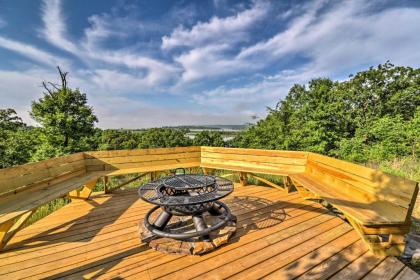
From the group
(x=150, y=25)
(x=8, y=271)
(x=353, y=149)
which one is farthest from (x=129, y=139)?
(x=8, y=271)

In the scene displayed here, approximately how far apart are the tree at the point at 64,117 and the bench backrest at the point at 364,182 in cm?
1109

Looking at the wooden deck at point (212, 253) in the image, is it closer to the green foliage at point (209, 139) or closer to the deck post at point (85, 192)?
the deck post at point (85, 192)

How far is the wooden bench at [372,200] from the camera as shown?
6.84 feet

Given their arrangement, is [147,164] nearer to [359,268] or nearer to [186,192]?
[186,192]

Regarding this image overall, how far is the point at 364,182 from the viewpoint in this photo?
2.68 m

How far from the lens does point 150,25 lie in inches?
273

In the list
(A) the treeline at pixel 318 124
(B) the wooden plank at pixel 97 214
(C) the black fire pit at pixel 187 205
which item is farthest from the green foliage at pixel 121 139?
(C) the black fire pit at pixel 187 205

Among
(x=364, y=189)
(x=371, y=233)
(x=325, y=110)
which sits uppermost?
(x=325, y=110)

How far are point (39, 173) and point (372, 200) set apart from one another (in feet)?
16.2

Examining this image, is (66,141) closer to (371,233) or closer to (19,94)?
(19,94)

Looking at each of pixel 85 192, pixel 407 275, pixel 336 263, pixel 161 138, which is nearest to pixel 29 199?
pixel 85 192

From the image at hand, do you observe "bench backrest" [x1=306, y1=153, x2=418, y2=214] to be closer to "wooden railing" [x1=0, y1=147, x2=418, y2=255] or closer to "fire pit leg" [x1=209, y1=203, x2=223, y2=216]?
"wooden railing" [x1=0, y1=147, x2=418, y2=255]

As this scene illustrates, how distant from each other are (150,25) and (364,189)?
7.51 meters

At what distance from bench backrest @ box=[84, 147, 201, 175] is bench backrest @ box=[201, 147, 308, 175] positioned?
414 mm
